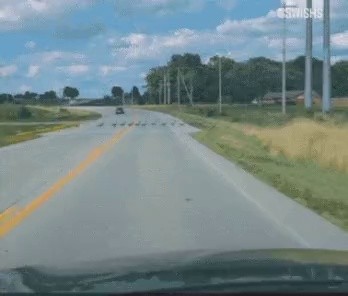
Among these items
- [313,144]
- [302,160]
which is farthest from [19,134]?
[302,160]

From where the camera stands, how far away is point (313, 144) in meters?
31.4

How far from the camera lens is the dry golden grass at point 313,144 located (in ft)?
84.8

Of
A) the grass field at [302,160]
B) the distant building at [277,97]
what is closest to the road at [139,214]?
the grass field at [302,160]

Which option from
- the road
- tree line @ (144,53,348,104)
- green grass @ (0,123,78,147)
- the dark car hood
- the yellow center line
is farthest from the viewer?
tree line @ (144,53,348,104)

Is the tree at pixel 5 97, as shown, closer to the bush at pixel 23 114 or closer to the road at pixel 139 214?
the bush at pixel 23 114

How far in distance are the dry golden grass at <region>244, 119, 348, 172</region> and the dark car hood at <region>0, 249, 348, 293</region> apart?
17463mm

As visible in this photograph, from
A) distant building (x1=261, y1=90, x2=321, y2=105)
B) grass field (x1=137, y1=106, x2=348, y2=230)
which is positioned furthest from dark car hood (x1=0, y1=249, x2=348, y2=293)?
distant building (x1=261, y1=90, x2=321, y2=105)

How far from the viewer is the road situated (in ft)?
33.6

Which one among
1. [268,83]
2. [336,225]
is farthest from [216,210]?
[268,83]

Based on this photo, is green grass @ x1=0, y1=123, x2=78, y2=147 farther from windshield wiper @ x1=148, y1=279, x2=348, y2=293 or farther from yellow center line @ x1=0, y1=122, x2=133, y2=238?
windshield wiper @ x1=148, y1=279, x2=348, y2=293

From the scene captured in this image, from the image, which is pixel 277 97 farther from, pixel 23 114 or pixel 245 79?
pixel 23 114

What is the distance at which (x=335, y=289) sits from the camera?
14.5ft

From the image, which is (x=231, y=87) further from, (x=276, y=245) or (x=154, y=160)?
(x=276, y=245)

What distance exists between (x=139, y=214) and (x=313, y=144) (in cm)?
1882
